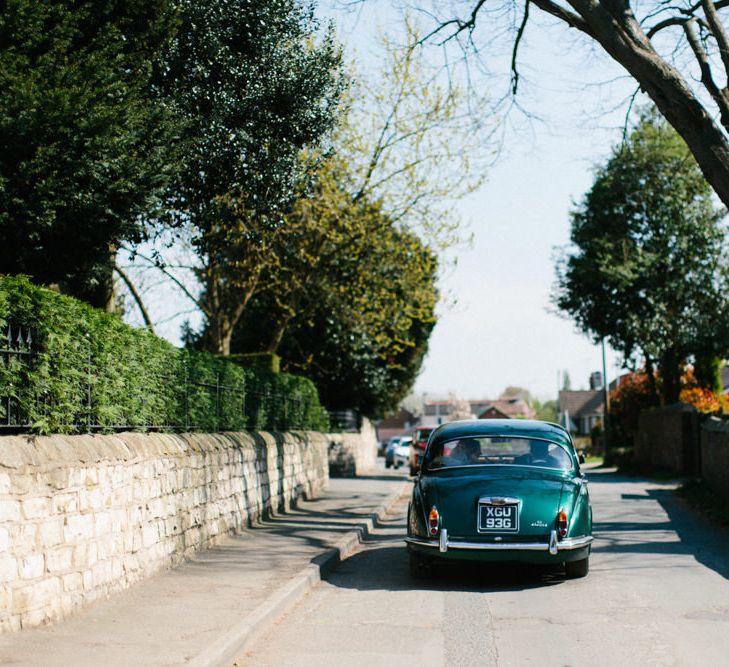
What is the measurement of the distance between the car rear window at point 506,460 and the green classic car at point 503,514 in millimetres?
22

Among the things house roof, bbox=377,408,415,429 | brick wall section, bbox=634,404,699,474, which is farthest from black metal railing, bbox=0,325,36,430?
house roof, bbox=377,408,415,429

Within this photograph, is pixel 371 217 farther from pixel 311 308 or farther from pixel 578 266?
pixel 578 266

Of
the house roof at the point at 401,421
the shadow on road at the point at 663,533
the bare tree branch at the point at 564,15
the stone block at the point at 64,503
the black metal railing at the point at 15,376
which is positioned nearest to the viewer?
the black metal railing at the point at 15,376

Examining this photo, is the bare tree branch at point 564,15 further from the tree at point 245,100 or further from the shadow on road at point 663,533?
the shadow on road at point 663,533

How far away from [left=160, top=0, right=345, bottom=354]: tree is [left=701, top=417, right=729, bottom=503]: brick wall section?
31.8 feet

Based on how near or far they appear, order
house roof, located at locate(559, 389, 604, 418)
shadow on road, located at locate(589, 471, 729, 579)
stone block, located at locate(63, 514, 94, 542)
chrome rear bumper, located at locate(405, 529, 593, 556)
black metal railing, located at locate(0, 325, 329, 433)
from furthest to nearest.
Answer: house roof, located at locate(559, 389, 604, 418) → shadow on road, located at locate(589, 471, 729, 579) → chrome rear bumper, located at locate(405, 529, 593, 556) → stone block, located at locate(63, 514, 94, 542) → black metal railing, located at locate(0, 325, 329, 433)

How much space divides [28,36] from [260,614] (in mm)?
6838

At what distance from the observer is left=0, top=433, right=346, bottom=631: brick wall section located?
23.1ft

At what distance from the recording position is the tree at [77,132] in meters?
10.4

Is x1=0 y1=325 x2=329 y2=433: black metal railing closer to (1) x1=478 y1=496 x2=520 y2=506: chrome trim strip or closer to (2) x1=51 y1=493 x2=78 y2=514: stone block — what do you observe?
(2) x1=51 y1=493 x2=78 y2=514: stone block

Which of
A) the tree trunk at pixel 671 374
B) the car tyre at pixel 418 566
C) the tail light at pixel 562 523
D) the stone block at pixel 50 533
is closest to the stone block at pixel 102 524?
the stone block at pixel 50 533

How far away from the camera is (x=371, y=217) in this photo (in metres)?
25.5

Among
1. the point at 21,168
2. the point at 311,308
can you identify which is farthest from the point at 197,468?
the point at 311,308

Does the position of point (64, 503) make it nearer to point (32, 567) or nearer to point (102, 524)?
point (32, 567)
